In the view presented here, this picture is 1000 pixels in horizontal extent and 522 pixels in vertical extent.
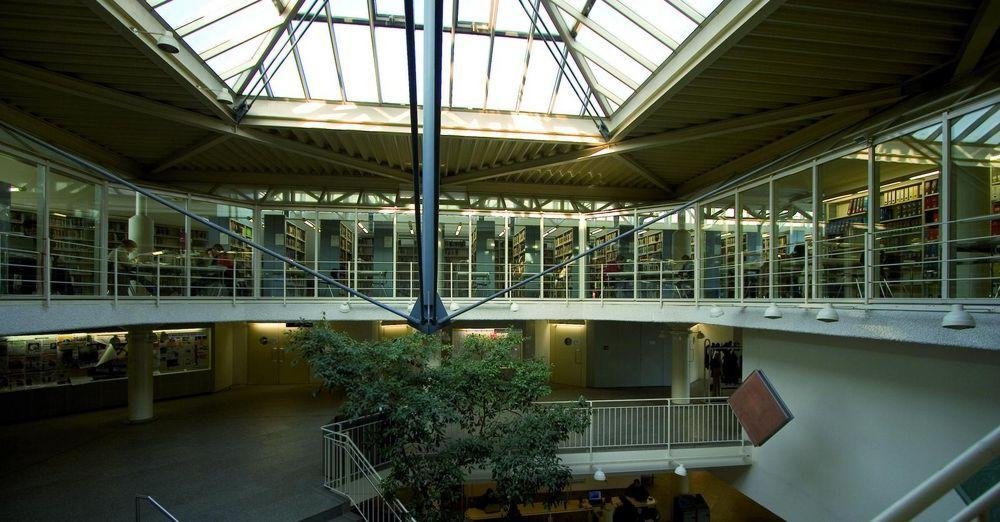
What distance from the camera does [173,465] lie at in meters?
7.21

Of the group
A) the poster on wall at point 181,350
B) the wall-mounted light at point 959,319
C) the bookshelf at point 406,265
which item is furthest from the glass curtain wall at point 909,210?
the poster on wall at point 181,350

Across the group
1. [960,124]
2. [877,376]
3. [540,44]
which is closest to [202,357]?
[540,44]

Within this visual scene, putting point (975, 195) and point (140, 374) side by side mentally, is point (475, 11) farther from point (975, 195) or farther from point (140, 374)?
point (140, 374)

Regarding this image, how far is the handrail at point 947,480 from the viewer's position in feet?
3.22

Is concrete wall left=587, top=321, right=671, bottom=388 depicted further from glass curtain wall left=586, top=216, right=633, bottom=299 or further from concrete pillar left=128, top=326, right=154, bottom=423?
concrete pillar left=128, top=326, right=154, bottom=423

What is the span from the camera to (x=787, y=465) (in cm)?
738

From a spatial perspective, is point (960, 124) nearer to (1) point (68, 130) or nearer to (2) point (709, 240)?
(2) point (709, 240)

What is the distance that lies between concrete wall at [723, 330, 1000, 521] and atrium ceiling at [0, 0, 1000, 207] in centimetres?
340

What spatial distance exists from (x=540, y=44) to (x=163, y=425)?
9736 millimetres

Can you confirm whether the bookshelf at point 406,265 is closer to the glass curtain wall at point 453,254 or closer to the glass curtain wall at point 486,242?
the glass curtain wall at point 453,254

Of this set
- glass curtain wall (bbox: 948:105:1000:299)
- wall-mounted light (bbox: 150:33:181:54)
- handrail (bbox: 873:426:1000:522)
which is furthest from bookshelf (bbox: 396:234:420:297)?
handrail (bbox: 873:426:1000:522)

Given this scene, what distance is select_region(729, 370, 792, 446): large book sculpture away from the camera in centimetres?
667

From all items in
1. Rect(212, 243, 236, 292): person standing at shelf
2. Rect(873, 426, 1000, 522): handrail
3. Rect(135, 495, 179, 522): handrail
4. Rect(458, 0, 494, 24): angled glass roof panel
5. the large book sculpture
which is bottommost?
Rect(135, 495, 179, 522): handrail

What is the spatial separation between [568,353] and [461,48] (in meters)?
8.82
